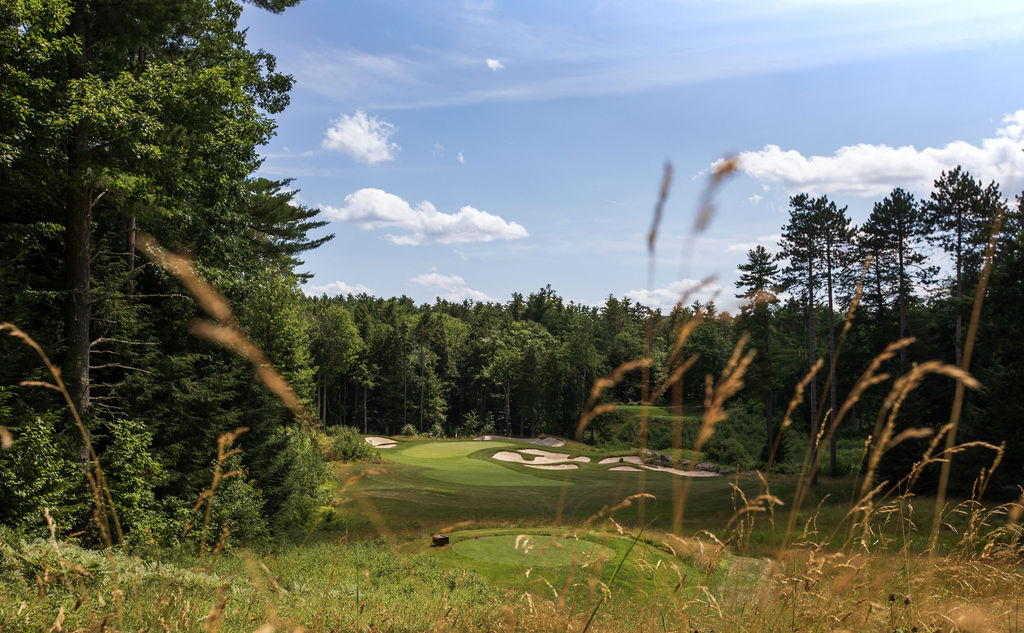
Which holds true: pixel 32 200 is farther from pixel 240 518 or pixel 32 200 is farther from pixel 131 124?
pixel 240 518

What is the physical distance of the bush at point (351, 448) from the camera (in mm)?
34250

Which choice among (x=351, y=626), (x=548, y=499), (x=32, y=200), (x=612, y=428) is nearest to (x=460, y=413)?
(x=612, y=428)

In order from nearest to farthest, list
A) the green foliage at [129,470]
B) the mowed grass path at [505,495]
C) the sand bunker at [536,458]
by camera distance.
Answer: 1. the green foliage at [129,470]
2. the mowed grass path at [505,495]
3. the sand bunker at [536,458]

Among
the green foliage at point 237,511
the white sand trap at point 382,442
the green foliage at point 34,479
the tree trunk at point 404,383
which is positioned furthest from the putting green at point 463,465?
the tree trunk at point 404,383

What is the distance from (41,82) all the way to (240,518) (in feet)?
35.5

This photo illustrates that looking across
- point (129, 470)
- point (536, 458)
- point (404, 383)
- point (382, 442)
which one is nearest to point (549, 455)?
point (536, 458)

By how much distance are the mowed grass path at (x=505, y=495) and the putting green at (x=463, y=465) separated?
59 mm

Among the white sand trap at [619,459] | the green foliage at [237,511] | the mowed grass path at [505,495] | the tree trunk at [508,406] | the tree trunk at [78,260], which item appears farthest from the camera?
the tree trunk at [508,406]

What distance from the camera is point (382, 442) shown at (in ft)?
143

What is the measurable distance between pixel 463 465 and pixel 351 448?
751 centimetres

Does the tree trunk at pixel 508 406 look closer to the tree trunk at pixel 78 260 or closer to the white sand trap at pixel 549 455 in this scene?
the white sand trap at pixel 549 455

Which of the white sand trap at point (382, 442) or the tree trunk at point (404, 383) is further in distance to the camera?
the tree trunk at point (404, 383)

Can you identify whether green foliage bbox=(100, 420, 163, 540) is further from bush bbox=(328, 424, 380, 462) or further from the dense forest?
bush bbox=(328, 424, 380, 462)

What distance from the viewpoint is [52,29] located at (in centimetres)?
817
